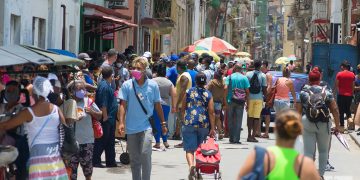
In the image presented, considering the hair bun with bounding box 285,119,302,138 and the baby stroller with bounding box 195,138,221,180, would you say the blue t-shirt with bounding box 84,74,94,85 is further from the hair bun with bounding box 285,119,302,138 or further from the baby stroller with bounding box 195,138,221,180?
the hair bun with bounding box 285,119,302,138

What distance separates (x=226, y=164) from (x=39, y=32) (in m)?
8.43

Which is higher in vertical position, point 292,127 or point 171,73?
point 171,73

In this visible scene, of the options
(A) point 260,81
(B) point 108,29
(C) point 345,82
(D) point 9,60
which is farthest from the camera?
(B) point 108,29

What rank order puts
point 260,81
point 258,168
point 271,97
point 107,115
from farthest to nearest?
point 271,97, point 260,81, point 107,115, point 258,168

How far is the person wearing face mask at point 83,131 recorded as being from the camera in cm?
1259

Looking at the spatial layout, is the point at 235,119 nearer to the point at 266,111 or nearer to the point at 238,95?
the point at 238,95

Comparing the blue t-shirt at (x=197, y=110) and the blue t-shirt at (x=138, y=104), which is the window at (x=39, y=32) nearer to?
the blue t-shirt at (x=197, y=110)

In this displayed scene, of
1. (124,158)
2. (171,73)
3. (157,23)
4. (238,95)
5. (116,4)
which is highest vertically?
(116,4)

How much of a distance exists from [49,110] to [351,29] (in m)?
41.2

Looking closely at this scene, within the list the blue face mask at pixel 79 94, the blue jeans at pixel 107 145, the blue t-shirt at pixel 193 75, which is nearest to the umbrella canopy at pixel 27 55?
the blue face mask at pixel 79 94

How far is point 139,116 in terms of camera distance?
1254 cm

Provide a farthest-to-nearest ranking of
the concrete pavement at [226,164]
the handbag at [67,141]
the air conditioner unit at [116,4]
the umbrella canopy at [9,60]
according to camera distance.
Result: the air conditioner unit at [116,4] → the concrete pavement at [226,164] → the umbrella canopy at [9,60] → the handbag at [67,141]

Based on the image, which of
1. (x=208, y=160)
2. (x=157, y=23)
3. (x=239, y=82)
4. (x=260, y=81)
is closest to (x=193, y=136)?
(x=208, y=160)

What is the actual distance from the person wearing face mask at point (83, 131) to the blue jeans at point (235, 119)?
836 cm
